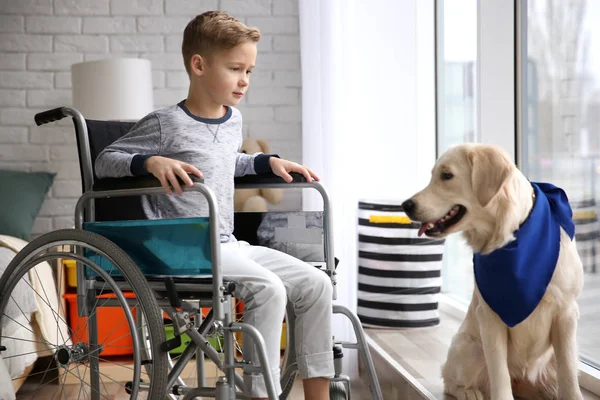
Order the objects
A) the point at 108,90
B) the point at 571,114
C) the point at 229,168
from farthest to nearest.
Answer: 1. the point at 108,90
2. the point at 571,114
3. the point at 229,168

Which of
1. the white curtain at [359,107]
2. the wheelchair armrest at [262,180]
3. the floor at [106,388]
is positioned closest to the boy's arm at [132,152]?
the wheelchair armrest at [262,180]

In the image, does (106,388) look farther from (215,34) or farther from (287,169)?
(215,34)

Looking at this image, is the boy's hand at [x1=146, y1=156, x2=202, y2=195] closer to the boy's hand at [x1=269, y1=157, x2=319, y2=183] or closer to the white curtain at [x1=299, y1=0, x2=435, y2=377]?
the boy's hand at [x1=269, y1=157, x2=319, y2=183]

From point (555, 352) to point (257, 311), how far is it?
0.66 meters

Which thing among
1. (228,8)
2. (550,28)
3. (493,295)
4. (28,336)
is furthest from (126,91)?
(493,295)

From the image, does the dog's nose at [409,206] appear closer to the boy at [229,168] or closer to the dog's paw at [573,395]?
the boy at [229,168]

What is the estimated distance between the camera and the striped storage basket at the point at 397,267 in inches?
109

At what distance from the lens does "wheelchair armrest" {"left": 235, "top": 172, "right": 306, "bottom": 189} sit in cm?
167

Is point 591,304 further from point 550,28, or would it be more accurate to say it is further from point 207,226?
point 207,226

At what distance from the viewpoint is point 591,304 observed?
204 cm

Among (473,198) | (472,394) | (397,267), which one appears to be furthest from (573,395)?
(397,267)

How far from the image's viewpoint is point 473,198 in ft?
5.05

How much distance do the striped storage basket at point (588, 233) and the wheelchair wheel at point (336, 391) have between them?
874 millimetres

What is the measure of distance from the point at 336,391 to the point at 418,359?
0.82 metres
